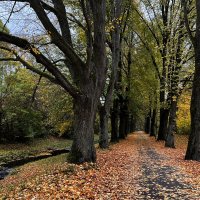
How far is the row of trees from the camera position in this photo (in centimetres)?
1305

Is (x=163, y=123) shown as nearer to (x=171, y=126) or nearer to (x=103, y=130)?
(x=171, y=126)

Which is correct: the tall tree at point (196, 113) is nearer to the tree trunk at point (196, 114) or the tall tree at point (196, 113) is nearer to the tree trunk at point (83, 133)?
the tree trunk at point (196, 114)

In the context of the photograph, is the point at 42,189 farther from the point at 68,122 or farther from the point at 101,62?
the point at 68,122

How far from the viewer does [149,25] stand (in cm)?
3472

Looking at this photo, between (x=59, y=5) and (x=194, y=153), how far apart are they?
29.8 feet

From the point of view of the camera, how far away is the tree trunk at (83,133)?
13.6m

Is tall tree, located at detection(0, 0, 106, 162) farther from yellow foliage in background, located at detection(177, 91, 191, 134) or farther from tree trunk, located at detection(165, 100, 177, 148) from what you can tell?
yellow foliage in background, located at detection(177, 91, 191, 134)

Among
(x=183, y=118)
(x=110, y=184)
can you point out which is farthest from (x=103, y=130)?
(x=183, y=118)

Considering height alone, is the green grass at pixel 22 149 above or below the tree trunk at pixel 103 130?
below

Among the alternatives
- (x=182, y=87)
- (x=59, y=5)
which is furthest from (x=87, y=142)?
(x=182, y=87)

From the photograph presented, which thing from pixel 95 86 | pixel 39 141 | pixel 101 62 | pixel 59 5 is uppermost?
pixel 59 5

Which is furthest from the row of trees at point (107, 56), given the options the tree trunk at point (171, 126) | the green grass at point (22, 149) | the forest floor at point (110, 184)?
the green grass at point (22, 149)

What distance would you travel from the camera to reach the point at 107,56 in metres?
25.4

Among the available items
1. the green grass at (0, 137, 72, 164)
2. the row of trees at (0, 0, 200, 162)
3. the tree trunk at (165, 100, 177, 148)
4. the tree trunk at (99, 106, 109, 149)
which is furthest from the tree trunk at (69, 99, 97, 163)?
the tree trunk at (165, 100, 177, 148)
